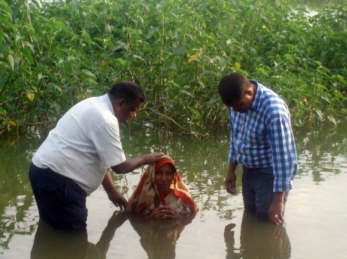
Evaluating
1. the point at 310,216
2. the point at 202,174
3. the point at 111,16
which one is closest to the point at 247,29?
Result: the point at 111,16

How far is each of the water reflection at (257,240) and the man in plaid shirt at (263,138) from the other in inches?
8.0

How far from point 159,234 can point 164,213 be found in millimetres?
299

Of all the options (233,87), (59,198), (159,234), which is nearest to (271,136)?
(233,87)

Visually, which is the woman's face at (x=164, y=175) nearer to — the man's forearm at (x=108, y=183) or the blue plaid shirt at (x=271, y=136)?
the man's forearm at (x=108, y=183)

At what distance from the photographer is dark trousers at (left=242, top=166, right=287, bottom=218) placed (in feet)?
14.8

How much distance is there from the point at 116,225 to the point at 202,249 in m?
0.84

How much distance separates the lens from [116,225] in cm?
486

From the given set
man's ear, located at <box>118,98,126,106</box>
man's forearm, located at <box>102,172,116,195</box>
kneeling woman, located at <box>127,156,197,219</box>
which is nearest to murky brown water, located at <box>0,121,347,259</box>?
A: kneeling woman, located at <box>127,156,197,219</box>

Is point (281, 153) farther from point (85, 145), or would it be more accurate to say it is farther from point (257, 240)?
point (85, 145)

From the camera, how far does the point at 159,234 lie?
184 inches

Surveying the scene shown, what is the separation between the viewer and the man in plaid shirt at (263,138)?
417cm

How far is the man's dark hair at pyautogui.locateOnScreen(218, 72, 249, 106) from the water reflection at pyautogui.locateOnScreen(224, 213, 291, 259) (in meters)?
1.10

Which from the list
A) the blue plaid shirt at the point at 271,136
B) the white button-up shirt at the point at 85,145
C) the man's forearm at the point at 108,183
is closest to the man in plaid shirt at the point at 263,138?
the blue plaid shirt at the point at 271,136

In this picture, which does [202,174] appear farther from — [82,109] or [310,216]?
[82,109]
